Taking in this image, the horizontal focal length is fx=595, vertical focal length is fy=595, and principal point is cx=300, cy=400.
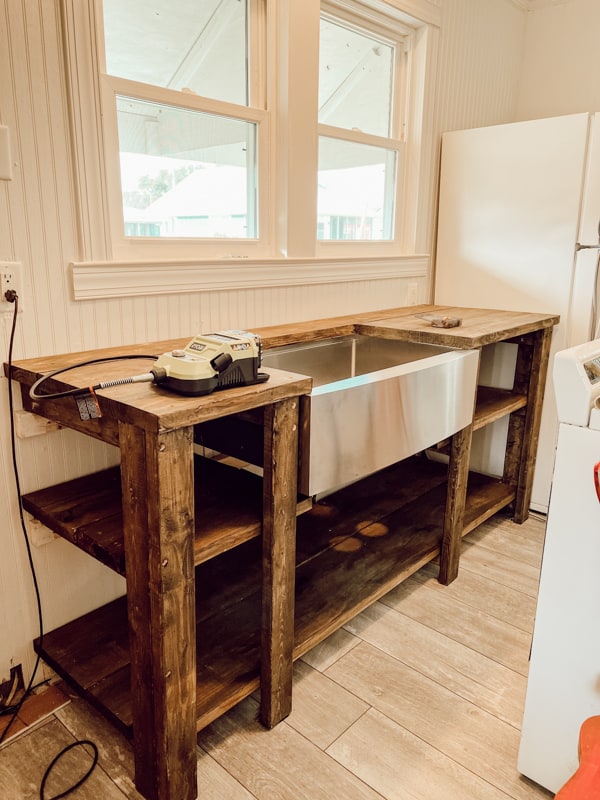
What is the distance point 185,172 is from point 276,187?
373 millimetres

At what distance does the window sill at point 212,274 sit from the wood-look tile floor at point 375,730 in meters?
1.13

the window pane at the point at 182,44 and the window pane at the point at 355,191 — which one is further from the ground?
the window pane at the point at 182,44

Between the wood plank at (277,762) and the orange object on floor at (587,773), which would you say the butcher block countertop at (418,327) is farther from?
the orange object on floor at (587,773)

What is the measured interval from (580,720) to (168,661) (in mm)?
847

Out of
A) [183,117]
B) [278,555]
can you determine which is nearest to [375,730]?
[278,555]

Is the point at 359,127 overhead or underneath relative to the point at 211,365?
overhead

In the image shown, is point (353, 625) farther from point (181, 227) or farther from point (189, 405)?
point (181, 227)

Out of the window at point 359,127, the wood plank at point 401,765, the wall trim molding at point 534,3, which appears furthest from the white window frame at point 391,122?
the wood plank at point 401,765

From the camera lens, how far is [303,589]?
184 cm

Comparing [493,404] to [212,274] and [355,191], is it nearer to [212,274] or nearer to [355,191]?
[355,191]

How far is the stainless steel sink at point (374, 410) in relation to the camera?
140cm

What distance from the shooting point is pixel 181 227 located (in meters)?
1.91

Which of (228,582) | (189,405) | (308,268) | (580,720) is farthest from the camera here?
(308,268)

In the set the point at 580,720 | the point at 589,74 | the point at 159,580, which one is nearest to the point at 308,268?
the point at 159,580
